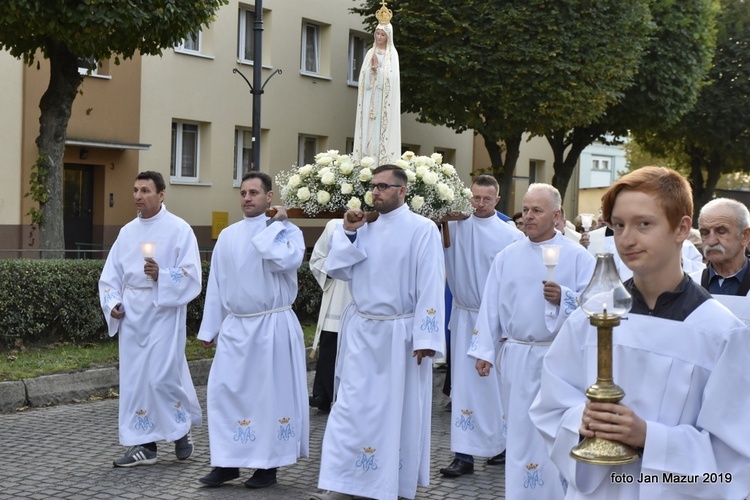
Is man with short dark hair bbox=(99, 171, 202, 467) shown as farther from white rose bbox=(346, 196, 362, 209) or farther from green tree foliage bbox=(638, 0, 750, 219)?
green tree foliage bbox=(638, 0, 750, 219)

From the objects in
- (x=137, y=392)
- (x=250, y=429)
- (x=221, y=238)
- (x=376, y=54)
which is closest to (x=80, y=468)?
(x=137, y=392)

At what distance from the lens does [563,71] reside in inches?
1018

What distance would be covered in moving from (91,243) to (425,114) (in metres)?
9.28

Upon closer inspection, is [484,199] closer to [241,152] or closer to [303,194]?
[303,194]

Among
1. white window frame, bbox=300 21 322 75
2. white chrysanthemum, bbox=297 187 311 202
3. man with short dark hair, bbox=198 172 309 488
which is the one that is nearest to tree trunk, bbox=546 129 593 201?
white window frame, bbox=300 21 322 75

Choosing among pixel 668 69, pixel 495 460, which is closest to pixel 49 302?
pixel 495 460

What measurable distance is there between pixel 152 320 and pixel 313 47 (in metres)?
22.1

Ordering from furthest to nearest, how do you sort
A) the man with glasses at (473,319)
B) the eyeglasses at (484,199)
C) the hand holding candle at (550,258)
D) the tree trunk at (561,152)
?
the tree trunk at (561,152) < the eyeglasses at (484,199) < the man with glasses at (473,319) < the hand holding candle at (550,258)

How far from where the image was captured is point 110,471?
25.0 feet

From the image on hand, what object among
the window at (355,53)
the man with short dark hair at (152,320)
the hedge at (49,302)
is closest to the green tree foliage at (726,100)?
the window at (355,53)

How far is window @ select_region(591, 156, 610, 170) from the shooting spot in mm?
65875

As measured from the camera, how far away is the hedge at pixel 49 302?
11.6 metres

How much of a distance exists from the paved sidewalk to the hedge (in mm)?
2135

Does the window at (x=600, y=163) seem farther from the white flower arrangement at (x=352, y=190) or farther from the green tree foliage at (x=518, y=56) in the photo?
the white flower arrangement at (x=352, y=190)
